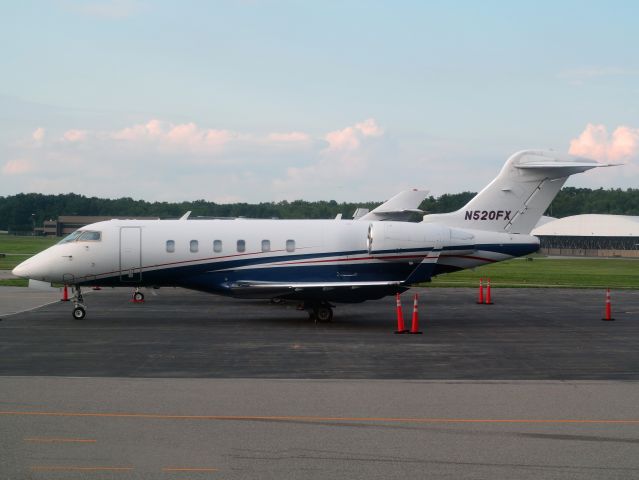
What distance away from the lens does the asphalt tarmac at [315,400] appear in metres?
8.44

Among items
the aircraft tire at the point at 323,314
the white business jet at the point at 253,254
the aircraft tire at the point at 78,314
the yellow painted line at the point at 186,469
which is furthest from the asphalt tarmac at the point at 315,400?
the white business jet at the point at 253,254

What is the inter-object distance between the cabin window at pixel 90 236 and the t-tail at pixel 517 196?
35.2ft

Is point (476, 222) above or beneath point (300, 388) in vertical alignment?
above

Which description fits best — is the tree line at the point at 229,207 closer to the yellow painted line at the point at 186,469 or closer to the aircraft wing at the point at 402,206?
the aircraft wing at the point at 402,206

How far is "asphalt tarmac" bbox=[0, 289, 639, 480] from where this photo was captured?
8.44m

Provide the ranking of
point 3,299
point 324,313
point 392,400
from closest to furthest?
1. point 392,400
2. point 324,313
3. point 3,299

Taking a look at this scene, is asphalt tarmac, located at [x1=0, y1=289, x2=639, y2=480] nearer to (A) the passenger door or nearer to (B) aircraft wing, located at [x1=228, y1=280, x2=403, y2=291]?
(B) aircraft wing, located at [x1=228, y1=280, x2=403, y2=291]

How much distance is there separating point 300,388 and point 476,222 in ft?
46.4

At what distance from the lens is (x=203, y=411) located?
10.9 meters

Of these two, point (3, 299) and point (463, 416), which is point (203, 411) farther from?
point (3, 299)

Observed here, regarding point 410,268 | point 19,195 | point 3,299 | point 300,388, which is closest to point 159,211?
point 19,195

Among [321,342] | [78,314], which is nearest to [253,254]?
[78,314]

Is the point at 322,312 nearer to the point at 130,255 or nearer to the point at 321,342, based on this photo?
the point at 321,342

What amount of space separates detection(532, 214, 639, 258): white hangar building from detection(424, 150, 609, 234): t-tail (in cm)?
7793
